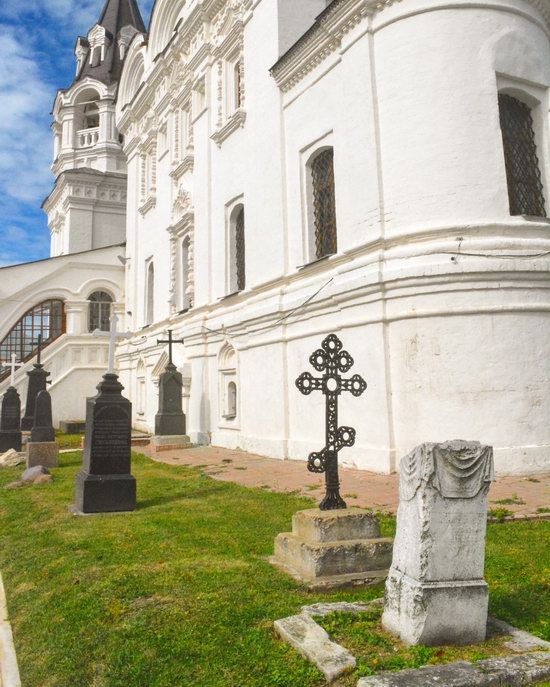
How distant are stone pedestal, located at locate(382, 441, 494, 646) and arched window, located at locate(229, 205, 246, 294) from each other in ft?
41.2

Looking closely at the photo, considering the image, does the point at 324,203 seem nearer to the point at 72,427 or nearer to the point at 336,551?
the point at 336,551

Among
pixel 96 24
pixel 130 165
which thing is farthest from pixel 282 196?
pixel 96 24

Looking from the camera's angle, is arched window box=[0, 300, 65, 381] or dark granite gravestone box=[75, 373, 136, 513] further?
arched window box=[0, 300, 65, 381]

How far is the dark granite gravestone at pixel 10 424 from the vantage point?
49.0ft

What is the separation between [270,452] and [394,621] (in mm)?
9252

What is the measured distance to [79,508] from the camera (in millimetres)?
7070

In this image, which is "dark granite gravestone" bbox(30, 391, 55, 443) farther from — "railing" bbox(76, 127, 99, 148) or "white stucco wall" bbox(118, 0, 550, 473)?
"railing" bbox(76, 127, 99, 148)

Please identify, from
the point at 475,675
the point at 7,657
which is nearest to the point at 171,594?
the point at 7,657

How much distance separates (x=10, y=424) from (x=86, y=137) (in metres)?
23.2

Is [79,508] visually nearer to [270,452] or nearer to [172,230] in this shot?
[270,452]

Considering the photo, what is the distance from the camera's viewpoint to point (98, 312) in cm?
2520

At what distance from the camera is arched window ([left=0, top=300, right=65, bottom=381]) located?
24031 millimetres

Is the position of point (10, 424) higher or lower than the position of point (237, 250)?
lower

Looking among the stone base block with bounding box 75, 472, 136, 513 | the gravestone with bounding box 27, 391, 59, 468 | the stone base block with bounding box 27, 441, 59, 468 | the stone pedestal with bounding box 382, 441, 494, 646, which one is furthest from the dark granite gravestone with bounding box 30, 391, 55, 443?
the stone pedestal with bounding box 382, 441, 494, 646
